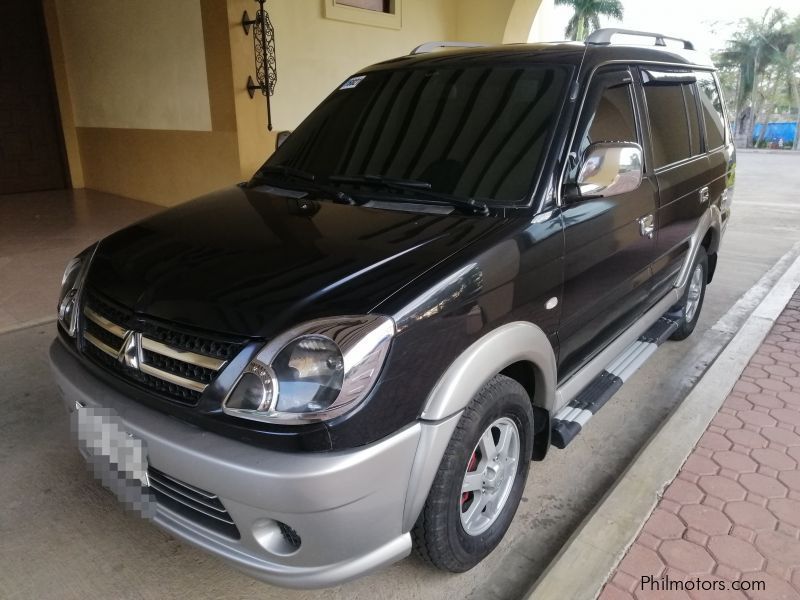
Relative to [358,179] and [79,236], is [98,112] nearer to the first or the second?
[79,236]

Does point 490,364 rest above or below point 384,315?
below

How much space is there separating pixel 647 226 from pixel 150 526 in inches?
106

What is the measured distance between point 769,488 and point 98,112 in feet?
36.0

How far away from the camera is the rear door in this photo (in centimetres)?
323

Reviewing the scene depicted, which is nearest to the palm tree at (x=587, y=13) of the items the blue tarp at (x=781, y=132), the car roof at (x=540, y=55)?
the blue tarp at (x=781, y=132)

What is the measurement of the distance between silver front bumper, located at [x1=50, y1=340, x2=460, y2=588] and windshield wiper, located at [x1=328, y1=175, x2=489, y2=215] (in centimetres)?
87

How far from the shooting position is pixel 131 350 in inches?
76.7

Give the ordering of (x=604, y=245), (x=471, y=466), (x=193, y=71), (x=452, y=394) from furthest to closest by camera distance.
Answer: (x=193, y=71), (x=604, y=245), (x=471, y=466), (x=452, y=394)

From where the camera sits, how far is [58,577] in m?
2.20

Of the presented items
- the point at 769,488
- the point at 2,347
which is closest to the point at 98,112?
the point at 2,347

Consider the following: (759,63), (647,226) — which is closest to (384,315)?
(647,226)

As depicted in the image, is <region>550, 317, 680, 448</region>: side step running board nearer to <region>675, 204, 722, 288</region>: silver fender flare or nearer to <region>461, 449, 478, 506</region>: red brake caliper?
<region>675, 204, 722, 288</region>: silver fender flare

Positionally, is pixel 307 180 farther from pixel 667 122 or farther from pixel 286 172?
pixel 667 122

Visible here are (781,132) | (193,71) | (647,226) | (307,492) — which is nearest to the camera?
(307,492)
